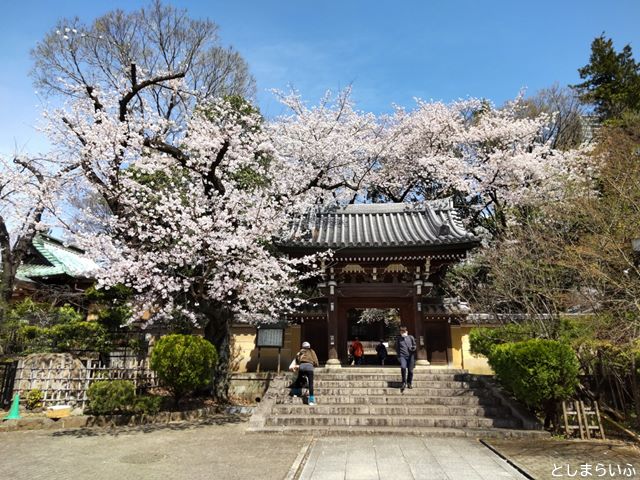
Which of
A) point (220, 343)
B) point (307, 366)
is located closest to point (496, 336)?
point (307, 366)

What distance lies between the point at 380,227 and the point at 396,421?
782 cm

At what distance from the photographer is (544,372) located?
8.57 m

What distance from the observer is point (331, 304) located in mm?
13938

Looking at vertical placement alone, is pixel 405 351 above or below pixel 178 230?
below

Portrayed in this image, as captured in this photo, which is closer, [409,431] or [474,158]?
[409,431]

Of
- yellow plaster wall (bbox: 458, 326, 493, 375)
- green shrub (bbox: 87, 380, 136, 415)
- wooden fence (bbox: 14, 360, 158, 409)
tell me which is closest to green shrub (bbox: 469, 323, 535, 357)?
yellow plaster wall (bbox: 458, 326, 493, 375)

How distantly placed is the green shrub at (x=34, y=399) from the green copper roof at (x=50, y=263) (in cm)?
874

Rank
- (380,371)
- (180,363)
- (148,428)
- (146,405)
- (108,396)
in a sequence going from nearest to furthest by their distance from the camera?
1. (148,428)
2. (108,396)
3. (180,363)
4. (146,405)
5. (380,371)

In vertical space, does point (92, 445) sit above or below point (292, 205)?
below

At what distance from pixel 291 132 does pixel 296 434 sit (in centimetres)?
1818

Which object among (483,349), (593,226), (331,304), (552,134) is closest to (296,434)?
(331,304)

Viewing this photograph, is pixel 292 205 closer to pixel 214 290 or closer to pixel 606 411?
pixel 214 290

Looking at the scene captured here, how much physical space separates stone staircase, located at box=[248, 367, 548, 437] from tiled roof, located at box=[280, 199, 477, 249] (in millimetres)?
4077

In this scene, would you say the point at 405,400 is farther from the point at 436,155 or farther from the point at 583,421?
the point at 436,155
